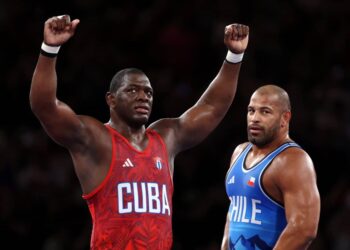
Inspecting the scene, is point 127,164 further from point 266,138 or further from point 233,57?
point 233,57

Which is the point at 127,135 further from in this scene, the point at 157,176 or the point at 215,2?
the point at 215,2

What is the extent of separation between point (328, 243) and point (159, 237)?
3.49m

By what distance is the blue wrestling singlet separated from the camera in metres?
5.69

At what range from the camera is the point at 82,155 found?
5715 mm

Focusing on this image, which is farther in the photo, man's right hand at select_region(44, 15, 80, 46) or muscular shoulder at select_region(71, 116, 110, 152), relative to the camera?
muscular shoulder at select_region(71, 116, 110, 152)

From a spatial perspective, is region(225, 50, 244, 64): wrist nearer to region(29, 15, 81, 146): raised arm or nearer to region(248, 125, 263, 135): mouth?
region(248, 125, 263, 135): mouth

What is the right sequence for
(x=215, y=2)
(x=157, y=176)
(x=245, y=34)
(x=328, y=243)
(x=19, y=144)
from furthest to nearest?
(x=215, y=2), (x=19, y=144), (x=328, y=243), (x=245, y=34), (x=157, y=176)

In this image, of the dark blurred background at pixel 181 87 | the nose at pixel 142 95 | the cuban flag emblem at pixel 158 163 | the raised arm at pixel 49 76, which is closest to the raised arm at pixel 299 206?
the cuban flag emblem at pixel 158 163

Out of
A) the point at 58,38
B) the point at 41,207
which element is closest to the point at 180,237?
the point at 41,207

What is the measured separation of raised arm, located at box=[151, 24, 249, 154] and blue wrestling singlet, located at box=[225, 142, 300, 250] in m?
0.49

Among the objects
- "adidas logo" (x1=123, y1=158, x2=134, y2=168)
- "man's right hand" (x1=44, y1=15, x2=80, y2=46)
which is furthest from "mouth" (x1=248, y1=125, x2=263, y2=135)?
"man's right hand" (x1=44, y1=15, x2=80, y2=46)

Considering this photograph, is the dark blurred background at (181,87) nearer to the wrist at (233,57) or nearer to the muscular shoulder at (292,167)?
the wrist at (233,57)

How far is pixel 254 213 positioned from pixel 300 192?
447 millimetres

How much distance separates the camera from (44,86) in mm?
5430
